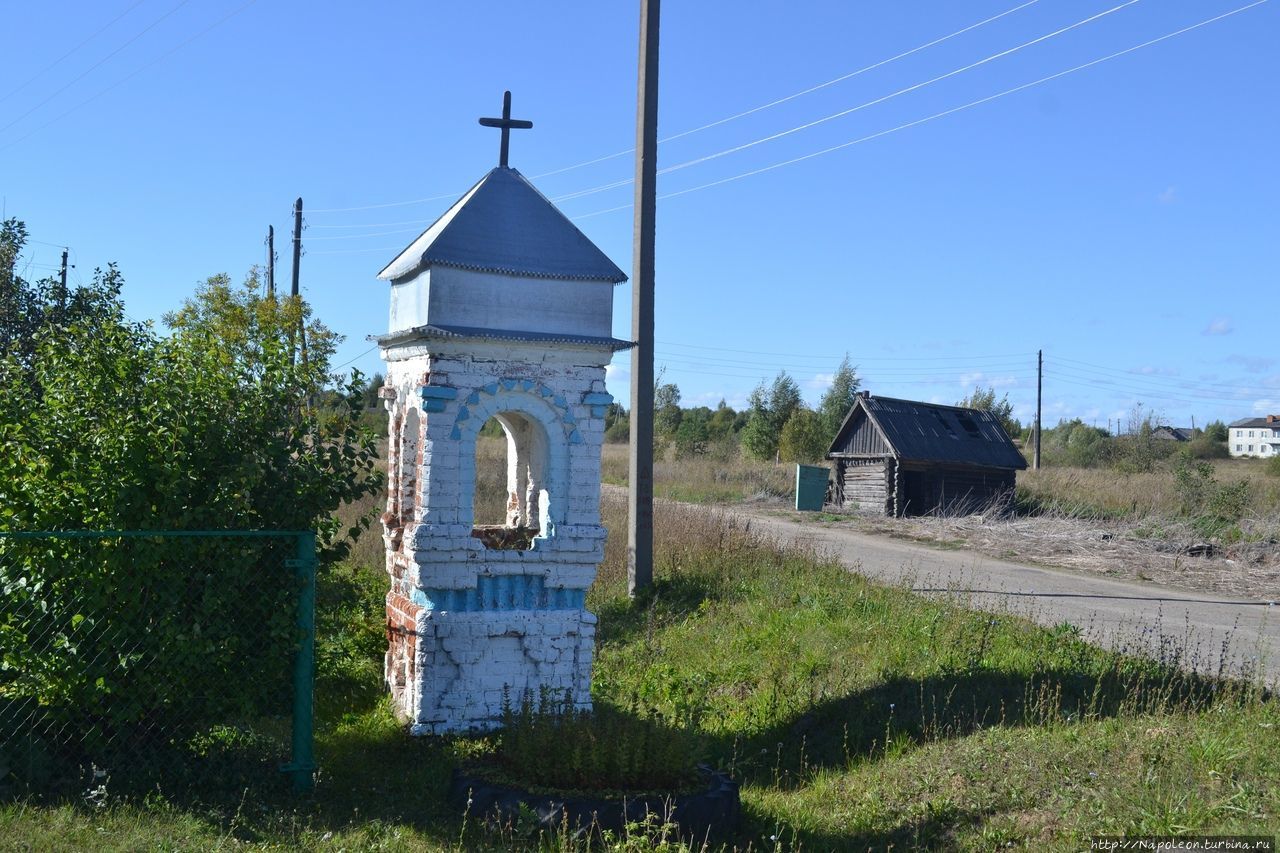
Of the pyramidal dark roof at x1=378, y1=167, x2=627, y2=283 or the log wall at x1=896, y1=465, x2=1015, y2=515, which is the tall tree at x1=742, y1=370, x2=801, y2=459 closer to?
the log wall at x1=896, y1=465, x2=1015, y2=515

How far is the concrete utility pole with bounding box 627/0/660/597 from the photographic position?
12.2 metres

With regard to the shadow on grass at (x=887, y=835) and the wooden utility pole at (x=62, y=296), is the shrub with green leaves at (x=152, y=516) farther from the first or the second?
the wooden utility pole at (x=62, y=296)

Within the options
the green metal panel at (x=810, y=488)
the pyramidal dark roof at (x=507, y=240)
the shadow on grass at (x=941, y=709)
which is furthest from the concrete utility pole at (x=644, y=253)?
the green metal panel at (x=810, y=488)

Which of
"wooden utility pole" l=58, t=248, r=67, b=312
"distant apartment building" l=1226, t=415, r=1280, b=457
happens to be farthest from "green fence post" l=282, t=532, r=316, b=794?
"distant apartment building" l=1226, t=415, r=1280, b=457

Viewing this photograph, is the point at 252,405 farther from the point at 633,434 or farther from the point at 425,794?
the point at 633,434

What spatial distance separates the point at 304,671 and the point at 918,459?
2047 centimetres

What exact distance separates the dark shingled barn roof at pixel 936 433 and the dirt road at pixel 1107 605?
23.4 ft

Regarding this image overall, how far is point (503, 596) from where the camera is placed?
7785 mm

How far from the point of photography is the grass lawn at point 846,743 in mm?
5711

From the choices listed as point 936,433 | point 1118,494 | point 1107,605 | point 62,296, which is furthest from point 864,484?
point 62,296

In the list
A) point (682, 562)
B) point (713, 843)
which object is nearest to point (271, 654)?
point (713, 843)

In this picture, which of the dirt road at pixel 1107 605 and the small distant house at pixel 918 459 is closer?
the dirt road at pixel 1107 605

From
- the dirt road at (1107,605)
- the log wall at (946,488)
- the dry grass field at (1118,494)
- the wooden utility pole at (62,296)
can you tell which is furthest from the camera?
the log wall at (946,488)

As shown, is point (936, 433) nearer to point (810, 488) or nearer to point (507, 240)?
point (810, 488)
